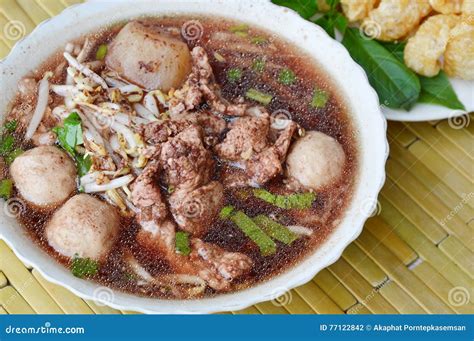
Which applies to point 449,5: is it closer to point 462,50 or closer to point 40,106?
point 462,50

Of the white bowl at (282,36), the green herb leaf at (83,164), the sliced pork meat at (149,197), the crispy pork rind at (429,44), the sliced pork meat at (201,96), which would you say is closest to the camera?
the white bowl at (282,36)

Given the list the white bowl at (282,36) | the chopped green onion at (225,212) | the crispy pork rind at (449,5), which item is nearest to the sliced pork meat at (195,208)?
the chopped green onion at (225,212)

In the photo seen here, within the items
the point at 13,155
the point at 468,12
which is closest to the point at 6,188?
the point at 13,155

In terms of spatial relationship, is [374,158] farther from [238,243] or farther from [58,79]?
[58,79]

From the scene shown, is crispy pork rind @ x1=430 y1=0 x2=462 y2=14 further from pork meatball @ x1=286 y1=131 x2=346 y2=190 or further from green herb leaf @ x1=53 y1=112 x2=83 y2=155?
green herb leaf @ x1=53 y1=112 x2=83 y2=155

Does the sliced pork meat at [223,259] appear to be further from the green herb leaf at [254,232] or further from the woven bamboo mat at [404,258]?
the woven bamboo mat at [404,258]

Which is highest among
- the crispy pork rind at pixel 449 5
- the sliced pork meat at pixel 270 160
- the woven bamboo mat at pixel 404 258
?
the sliced pork meat at pixel 270 160

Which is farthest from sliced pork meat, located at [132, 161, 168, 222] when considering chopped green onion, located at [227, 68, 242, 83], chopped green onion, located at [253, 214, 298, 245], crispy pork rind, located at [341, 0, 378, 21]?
crispy pork rind, located at [341, 0, 378, 21]
